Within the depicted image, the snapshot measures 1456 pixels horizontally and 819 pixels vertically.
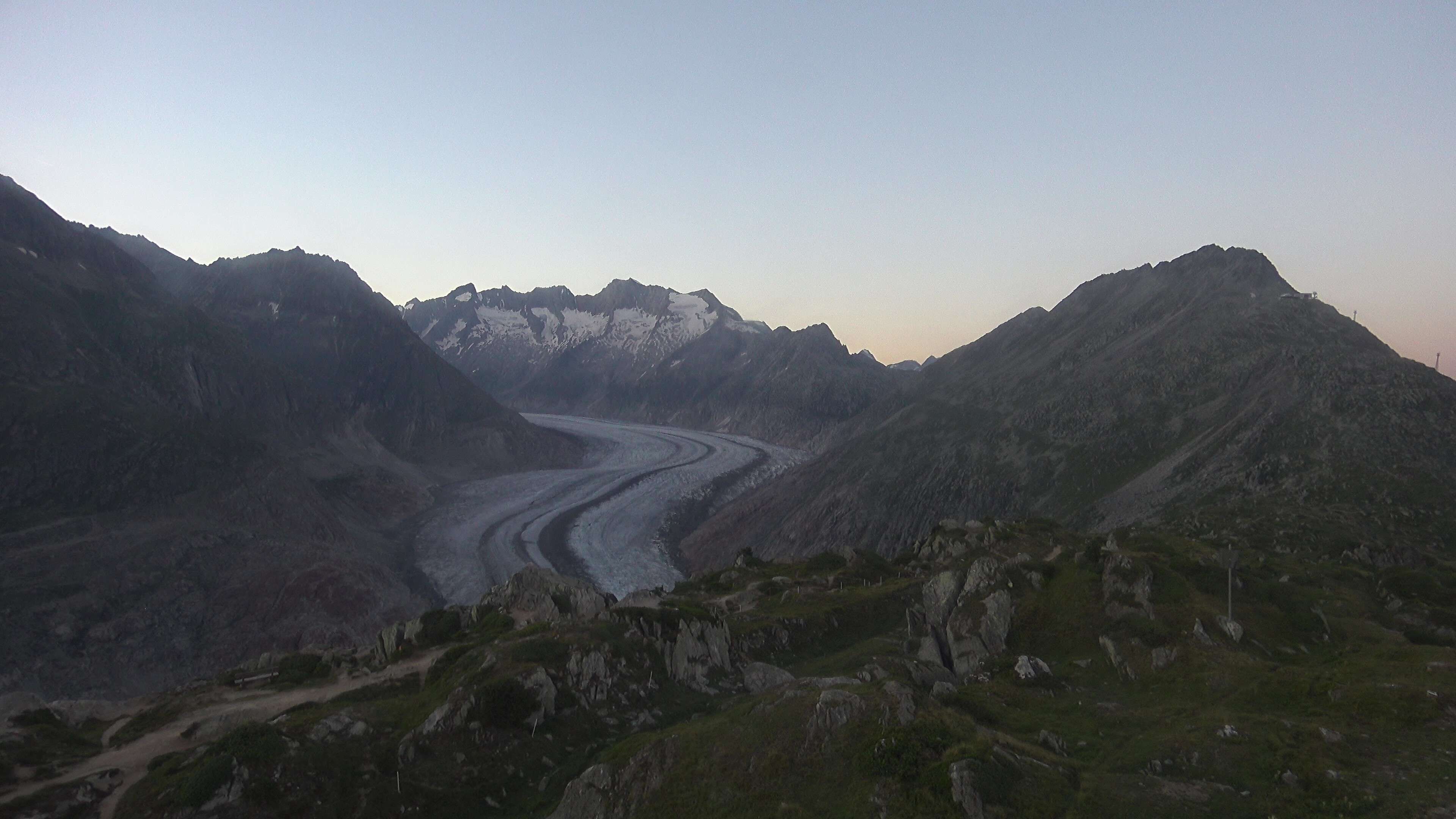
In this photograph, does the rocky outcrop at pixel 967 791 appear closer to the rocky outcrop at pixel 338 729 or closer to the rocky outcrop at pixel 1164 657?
the rocky outcrop at pixel 1164 657

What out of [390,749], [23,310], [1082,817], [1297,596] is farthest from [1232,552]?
[23,310]

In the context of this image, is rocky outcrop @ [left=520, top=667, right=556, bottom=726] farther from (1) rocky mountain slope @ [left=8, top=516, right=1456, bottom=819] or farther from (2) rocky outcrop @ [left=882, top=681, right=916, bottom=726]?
(2) rocky outcrop @ [left=882, top=681, right=916, bottom=726]

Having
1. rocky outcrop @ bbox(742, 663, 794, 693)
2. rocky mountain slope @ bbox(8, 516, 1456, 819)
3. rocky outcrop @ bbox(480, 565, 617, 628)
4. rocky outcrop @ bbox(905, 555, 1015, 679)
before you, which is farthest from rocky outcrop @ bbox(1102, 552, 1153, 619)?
rocky outcrop @ bbox(480, 565, 617, 628)

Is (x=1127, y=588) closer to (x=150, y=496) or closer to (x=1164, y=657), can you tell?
(x=1164, y=657)

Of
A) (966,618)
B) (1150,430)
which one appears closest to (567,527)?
(1150,430)

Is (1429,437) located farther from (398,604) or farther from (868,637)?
(398,604)

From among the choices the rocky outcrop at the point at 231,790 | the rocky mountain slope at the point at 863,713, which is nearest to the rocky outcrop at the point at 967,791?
the rocky mountain slope at the point at 863,713

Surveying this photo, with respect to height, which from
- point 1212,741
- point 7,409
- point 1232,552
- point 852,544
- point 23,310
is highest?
point 23,310

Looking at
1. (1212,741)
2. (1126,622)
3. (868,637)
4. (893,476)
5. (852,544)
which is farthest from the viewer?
(893,476)
